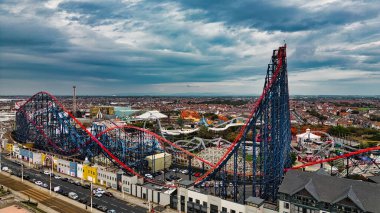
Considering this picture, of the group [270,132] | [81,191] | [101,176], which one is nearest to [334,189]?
[270,132]

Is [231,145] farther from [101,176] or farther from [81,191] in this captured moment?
[81,191]

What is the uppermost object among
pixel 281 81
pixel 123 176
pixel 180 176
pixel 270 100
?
pixel 281 81

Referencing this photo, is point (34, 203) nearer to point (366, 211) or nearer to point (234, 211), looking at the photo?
point (234, 211)

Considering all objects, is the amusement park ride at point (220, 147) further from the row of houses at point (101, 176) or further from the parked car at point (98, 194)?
the parked car at point (98, 194)

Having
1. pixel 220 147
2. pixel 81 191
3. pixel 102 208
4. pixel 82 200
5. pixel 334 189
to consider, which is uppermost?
pixel 334 189

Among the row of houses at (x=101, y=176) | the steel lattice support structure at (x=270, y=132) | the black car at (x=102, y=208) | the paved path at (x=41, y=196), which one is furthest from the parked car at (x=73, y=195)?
the steel lattice support structure at (x=270, y=132)

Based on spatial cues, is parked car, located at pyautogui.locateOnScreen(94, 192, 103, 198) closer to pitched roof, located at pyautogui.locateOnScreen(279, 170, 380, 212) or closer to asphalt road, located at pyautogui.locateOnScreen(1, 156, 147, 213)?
asphalt road, located at pyautogui.locateOnScreen(1, 156, 147, 213)

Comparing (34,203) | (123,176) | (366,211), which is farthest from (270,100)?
(34,203)
